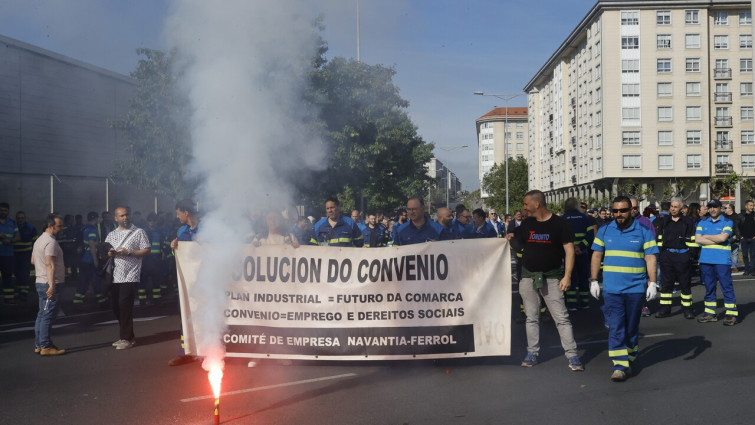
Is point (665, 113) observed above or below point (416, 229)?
above

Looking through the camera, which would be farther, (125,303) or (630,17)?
(630,17)

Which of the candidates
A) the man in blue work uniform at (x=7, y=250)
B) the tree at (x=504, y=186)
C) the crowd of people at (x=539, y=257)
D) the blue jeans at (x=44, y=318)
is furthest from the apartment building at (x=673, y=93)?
the blue jeans at (x=44, y=318)

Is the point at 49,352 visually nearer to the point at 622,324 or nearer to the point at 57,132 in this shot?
the point at 622,324

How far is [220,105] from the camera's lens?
21.0 ft

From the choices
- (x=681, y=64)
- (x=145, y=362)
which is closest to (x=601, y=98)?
(x=681, y=64)

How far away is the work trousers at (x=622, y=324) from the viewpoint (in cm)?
653

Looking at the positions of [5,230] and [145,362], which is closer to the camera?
[145,362]

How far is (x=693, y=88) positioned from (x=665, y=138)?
5.48 metres

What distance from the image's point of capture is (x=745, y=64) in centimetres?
6312

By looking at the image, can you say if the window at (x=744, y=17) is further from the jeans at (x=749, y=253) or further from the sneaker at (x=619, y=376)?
the sneaker at (x=619, y=376)

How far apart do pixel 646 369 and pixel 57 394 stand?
598 centimetres

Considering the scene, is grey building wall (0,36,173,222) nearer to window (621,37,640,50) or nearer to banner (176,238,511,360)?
banner (176,238,511,360)

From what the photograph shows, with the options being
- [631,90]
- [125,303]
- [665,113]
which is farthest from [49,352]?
[665,113]

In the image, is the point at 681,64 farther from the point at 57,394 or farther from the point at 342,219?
the point at 57,394
